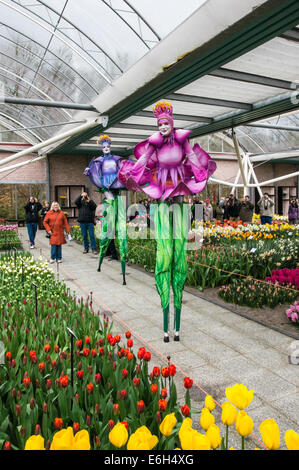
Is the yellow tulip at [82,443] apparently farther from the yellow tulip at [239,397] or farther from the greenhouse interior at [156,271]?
the yellow tulip at [239,397]

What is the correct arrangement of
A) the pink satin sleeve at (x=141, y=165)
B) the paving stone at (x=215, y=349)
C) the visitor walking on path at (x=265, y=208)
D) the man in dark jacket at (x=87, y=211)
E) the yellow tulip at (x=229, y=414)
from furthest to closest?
the visitor walking on path at (x=265, y=208), the man in dark jacket at (x=87, y=211), the pink satin sleeve at (x=141, y=165), the paving stone at (x=215, y=349), the yellow tulip at (x=229, y=414)

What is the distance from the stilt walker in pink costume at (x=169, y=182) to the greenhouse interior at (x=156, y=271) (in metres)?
0.01

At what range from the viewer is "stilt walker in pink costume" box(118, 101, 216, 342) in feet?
11.9

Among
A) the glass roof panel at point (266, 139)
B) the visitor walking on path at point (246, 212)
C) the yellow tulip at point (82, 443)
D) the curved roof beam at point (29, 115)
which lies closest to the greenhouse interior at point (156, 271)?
the yellow tulip at point (82, 443)

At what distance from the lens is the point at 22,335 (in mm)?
2879

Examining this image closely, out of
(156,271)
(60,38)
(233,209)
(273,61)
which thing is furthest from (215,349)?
(233,209)

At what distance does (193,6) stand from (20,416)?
620 cm

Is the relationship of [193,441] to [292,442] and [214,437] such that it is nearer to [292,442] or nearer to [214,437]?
[214,437]

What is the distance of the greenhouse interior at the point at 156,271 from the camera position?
6.16ft

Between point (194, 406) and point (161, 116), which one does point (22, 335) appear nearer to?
point (194, 406)

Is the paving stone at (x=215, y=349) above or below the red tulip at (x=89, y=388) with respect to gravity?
below

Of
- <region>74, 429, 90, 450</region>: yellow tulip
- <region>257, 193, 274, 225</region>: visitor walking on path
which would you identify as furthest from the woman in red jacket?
<region>257, 193, 274, 225</region>: visitor walking on path

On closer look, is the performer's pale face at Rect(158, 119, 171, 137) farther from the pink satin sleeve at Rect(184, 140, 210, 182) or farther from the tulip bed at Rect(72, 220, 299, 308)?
the tulip bed at Rect(72, 220, 299, 308)

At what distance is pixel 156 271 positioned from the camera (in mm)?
3746
